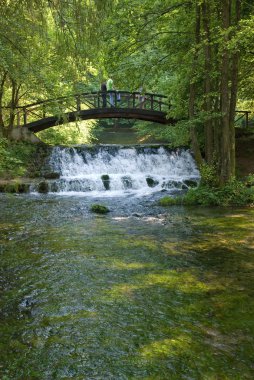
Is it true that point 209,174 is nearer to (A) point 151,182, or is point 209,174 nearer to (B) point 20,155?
(A) point 151,182

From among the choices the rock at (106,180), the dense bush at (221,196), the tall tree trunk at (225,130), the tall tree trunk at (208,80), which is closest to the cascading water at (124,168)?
the rock at (106,180)

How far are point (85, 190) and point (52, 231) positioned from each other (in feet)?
23.6

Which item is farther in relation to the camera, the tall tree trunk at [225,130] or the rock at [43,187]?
the rock at [43,187]

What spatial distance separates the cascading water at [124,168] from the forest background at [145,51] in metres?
2.15

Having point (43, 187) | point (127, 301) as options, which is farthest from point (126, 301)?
point (43, 187)

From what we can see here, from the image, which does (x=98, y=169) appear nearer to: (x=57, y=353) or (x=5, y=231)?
(x=5, y=231)

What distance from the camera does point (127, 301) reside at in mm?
4492

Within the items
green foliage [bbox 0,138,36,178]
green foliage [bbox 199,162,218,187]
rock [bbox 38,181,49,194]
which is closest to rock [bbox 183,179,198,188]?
green foliage [bbox 199,162,218,187]

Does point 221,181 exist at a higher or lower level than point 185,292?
higher

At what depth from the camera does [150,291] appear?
4770 mm

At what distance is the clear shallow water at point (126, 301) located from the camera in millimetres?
3270

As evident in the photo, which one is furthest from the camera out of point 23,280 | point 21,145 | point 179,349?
point 21,145

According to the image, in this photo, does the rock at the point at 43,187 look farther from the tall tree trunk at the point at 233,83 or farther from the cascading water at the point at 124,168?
the tall tree trunk at the point at 233,83

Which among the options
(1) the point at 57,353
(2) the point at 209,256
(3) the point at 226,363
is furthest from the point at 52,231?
(3) the point at 226,363
